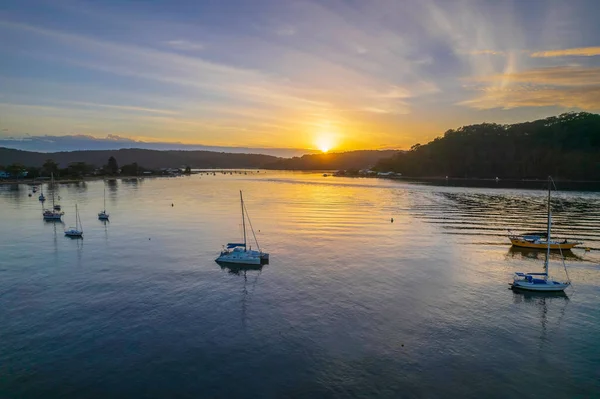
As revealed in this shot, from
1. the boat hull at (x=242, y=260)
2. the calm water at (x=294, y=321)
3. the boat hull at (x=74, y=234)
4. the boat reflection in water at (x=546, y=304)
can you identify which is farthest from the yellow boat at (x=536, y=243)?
the boat hull at (x=74, y=234)

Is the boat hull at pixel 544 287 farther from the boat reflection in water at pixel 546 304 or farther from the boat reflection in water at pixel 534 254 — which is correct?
the boat reflection in water at pixel 534 254

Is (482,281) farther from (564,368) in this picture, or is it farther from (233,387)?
(233,387)

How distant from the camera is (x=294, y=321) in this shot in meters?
32.2

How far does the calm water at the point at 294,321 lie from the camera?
23.8 metres

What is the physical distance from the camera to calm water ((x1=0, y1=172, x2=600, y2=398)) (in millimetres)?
23758

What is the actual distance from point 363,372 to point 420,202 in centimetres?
10410

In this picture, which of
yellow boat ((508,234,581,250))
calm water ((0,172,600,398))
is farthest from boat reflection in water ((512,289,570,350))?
yellow boat ((508,234,581,250))

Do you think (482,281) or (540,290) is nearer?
(540,290)

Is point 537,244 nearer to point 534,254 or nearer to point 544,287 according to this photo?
point 534,254

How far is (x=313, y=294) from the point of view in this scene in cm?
3841

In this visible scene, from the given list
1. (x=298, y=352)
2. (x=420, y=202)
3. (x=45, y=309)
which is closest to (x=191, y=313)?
(x=298, y=352)

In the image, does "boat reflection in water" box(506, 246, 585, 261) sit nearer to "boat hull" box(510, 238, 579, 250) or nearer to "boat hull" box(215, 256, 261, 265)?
"boat hull" box(510, 238, 579, 250)

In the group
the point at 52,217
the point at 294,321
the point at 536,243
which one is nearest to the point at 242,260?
the point at 294,321

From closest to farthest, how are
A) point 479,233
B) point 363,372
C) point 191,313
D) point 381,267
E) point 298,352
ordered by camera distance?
1. point 363,372
2. point 298,352
3. point 191,313
4. point 381,267
5. point 479,233
